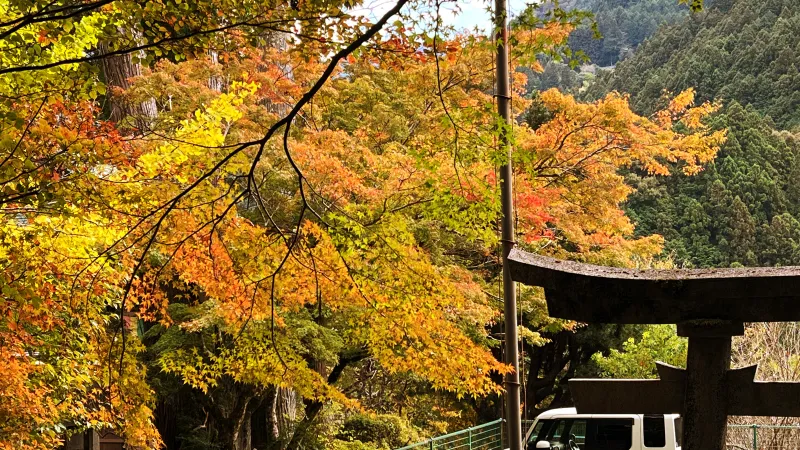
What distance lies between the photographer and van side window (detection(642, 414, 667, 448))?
11805mm

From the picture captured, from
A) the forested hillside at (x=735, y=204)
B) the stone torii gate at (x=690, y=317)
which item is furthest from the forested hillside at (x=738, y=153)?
the stone torii gate at (x=690, y=317)

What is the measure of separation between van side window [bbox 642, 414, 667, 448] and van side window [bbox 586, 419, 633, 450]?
236 mm

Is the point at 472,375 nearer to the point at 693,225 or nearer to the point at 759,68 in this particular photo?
the point at 693,225

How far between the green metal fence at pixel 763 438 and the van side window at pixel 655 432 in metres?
3.88

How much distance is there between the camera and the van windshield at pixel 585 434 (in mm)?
12016

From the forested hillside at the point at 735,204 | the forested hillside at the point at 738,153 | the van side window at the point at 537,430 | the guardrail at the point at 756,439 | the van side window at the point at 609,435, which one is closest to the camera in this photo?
the van side window at the point at 609,435

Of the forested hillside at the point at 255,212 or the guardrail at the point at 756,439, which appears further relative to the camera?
the guardrail at the point at 756,439

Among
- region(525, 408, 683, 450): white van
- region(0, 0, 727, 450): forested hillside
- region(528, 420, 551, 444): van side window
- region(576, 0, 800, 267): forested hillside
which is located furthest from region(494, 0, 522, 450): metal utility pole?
region(576, 0, 800, 267): forested hillside

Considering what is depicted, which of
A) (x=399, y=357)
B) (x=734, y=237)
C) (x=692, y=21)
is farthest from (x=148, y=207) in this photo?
(x=692, y=21)

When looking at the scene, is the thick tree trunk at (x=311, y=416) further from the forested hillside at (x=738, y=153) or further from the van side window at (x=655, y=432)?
the forested hillside at (x=738, y=153)

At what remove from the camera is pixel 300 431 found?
12.1m

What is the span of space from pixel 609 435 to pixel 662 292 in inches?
328

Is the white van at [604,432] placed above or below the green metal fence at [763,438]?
above

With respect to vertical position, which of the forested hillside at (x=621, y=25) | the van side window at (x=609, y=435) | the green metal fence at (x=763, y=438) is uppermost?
the forested hillside at (x=621, y=25)
